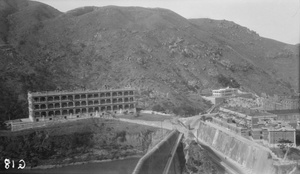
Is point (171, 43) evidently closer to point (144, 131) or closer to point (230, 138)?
point (144, 131)

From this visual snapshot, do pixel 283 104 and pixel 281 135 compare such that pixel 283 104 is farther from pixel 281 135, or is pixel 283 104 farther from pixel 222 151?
pixel 281 135

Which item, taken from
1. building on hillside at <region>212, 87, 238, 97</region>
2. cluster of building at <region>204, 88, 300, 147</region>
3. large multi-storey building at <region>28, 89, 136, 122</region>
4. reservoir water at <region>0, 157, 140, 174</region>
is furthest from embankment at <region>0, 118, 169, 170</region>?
building on hillside at <region>212, 87, 238, 97</region>

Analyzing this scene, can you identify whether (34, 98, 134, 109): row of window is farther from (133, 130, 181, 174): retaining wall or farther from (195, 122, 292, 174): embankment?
(133, 130, 181, 174): retaining wall

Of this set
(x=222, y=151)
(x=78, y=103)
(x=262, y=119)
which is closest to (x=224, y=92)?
(x=262, y=119)

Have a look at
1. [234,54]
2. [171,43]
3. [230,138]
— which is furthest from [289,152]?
[234,54]

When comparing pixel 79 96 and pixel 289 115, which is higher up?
pixel 79 96

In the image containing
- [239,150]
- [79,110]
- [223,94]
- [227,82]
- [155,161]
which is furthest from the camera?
[227,82]
